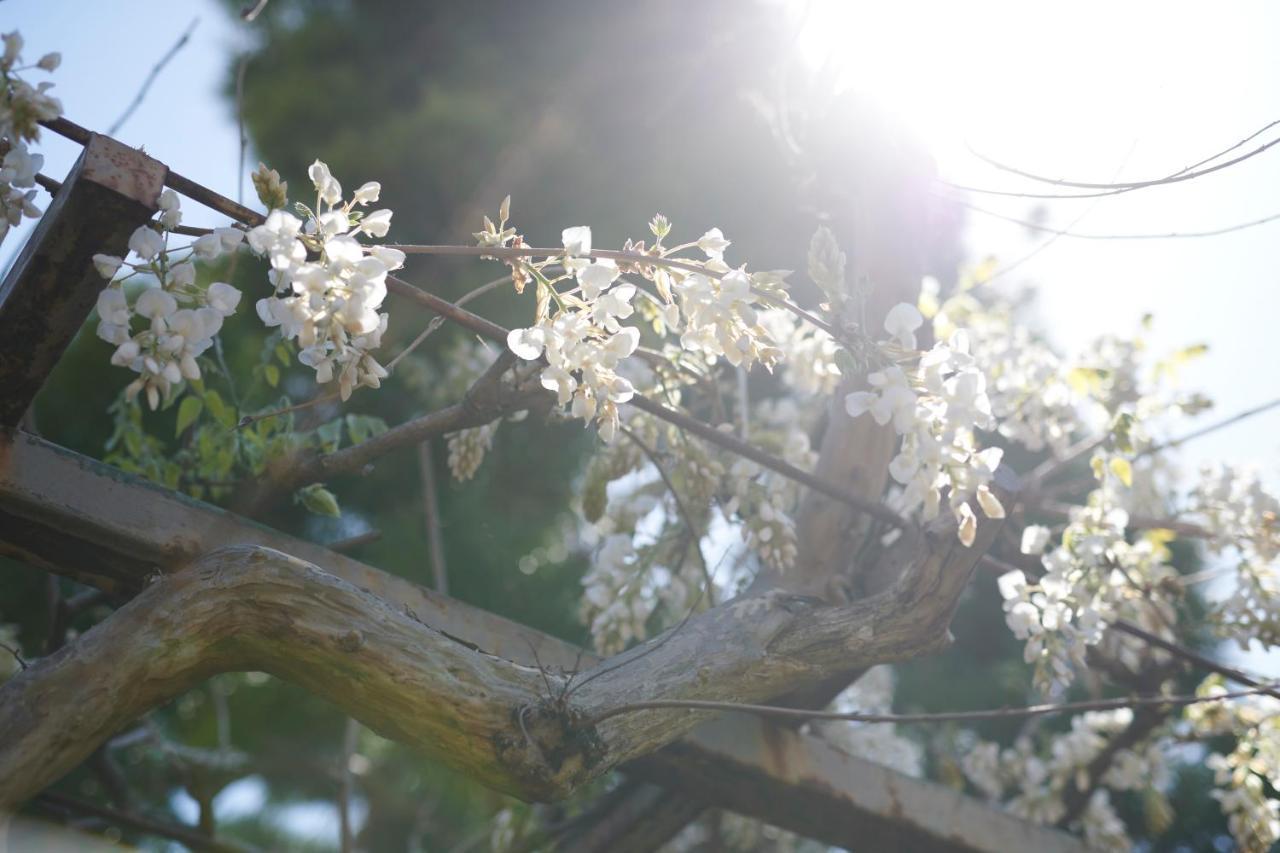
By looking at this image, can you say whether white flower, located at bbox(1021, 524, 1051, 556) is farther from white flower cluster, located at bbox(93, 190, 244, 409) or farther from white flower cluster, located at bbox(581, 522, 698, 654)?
white flower cluster, located at bbox(93, 190, 244, 409)

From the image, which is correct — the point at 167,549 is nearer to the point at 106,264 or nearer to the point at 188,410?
the point at 188,410

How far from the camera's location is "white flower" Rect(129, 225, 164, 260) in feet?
3.44

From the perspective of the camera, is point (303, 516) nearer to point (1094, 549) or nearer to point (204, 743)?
point (204, 743)

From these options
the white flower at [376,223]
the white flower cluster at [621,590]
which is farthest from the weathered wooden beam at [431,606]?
the white flower at [376,223]

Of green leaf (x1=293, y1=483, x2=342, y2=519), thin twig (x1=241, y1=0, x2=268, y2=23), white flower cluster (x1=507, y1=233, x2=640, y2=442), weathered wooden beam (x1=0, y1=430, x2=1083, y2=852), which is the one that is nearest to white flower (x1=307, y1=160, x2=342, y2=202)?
white flower cluster (x1=507, y1=233, x2=640, y2=442)

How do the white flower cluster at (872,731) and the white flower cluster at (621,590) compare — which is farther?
the white flower cluster at (872,731)

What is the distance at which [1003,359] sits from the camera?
7.88 ft

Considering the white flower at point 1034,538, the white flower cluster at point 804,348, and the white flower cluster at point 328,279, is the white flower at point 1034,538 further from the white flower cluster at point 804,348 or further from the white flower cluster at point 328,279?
the white flower cluster at point 328,279

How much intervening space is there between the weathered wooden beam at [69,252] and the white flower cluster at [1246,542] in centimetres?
203

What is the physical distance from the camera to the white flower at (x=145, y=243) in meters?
1.05

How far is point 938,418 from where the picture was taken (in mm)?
1250

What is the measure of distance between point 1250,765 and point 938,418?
137 cm

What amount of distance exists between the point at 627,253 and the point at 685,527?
3.02ft

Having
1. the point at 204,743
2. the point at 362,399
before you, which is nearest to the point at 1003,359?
the point at 362,399
